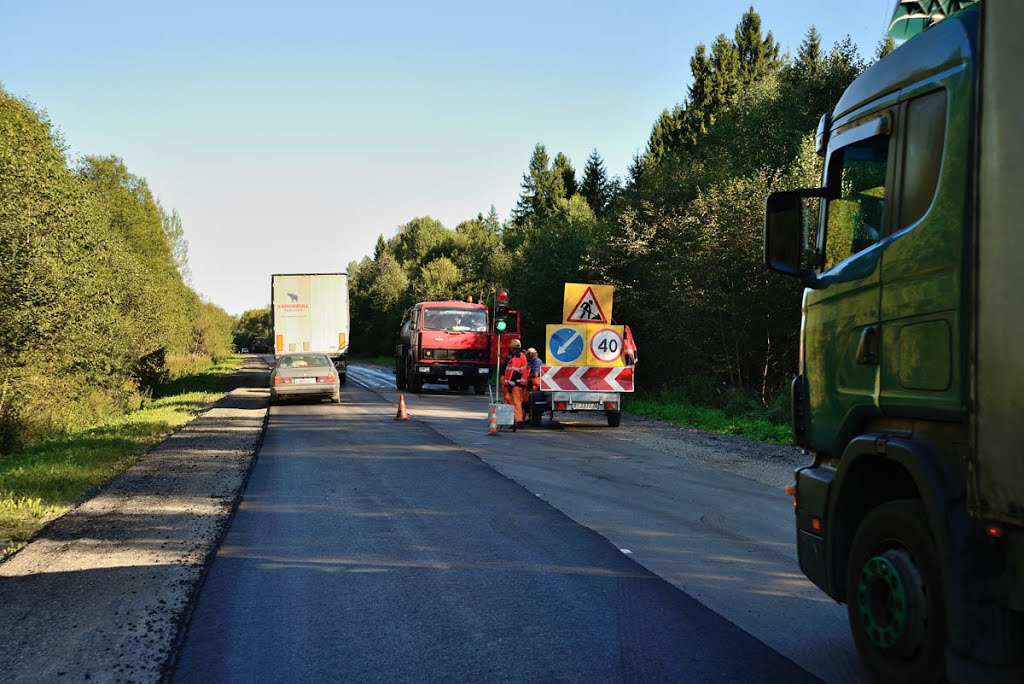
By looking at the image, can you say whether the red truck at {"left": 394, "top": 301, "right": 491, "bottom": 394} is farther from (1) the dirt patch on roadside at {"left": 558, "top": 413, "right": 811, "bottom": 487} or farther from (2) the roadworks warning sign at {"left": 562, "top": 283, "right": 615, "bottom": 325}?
(2) the roadworks warning sign at {"left": 562, "top": 283, "right": 615, "bottom": 325}

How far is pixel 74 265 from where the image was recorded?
22156mm

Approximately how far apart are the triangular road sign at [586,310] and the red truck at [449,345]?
13.7 m

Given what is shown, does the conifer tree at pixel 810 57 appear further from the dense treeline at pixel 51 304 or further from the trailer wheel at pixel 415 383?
the dense treeline at pixel 51 304

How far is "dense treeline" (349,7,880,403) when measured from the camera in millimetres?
21172

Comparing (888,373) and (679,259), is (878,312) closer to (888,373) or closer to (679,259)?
(888,373)

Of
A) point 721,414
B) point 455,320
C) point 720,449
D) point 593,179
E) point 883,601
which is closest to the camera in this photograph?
point 883,601

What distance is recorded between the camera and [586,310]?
16.8 metres

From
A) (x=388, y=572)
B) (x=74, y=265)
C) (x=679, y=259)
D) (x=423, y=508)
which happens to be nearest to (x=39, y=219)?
(x=74, y=265)

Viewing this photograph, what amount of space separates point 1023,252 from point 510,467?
358 inches

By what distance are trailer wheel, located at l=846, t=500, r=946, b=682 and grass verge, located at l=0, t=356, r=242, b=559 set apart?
6276 millimetres

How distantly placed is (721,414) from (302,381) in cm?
1158

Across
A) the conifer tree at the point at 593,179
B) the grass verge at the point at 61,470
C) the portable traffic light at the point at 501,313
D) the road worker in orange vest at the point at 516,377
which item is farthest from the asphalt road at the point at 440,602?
the conifer tree at the point at 593,179

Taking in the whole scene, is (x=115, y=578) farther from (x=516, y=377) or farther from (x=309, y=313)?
(x=309, y=313)

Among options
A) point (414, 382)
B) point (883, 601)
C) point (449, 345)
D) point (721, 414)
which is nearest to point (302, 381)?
point (414, 382)
